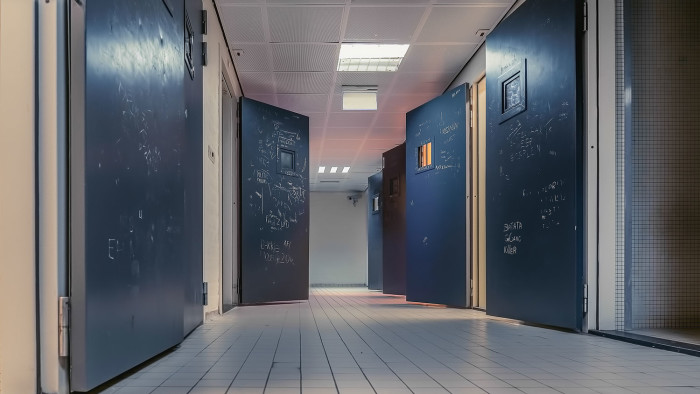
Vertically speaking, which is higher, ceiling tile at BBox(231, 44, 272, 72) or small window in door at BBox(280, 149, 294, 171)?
ceiling tile at BBox(231, 44, 272, 72)

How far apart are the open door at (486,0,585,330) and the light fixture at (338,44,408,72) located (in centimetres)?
141

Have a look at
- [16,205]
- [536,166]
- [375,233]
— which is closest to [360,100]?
[536,166]

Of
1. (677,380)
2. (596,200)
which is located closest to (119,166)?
(677,380)

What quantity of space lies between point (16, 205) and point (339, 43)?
4.66 m

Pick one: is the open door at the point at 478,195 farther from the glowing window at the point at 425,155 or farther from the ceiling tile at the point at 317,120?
the ceiling tile at the point at 317,120

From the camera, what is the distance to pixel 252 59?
264 inches

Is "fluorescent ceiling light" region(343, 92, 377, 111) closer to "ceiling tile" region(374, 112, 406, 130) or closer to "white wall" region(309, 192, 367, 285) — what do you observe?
"ceiling tile" region(374, 112, 406, 130)

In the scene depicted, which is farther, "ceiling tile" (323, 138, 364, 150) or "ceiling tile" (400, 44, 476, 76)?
"ceiling tile" (323, 138, 364, 150)

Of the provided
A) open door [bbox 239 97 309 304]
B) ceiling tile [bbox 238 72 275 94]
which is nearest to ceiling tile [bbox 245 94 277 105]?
ceiling tile [bbox 238 72 275 94]

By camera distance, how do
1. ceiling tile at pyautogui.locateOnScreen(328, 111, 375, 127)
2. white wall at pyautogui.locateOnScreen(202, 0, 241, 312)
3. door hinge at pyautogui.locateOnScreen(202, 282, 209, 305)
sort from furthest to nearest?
ceiling tile at pyautogui.locateOnScreen(328, 111, 375, 127)
white wall at pyautogui.locateOnScreen(202, 0, 241, 312)
door hinge at pyautogui.locateOnScreen(202, 282, 209, 305)

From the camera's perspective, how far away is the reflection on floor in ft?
11.4

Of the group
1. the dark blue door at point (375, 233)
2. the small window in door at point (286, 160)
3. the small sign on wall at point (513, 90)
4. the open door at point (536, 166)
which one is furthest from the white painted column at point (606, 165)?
the dark blue door at point (375, 233)

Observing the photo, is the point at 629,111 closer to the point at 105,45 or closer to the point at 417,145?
the point at 105,45

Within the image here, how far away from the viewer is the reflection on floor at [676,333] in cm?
349
